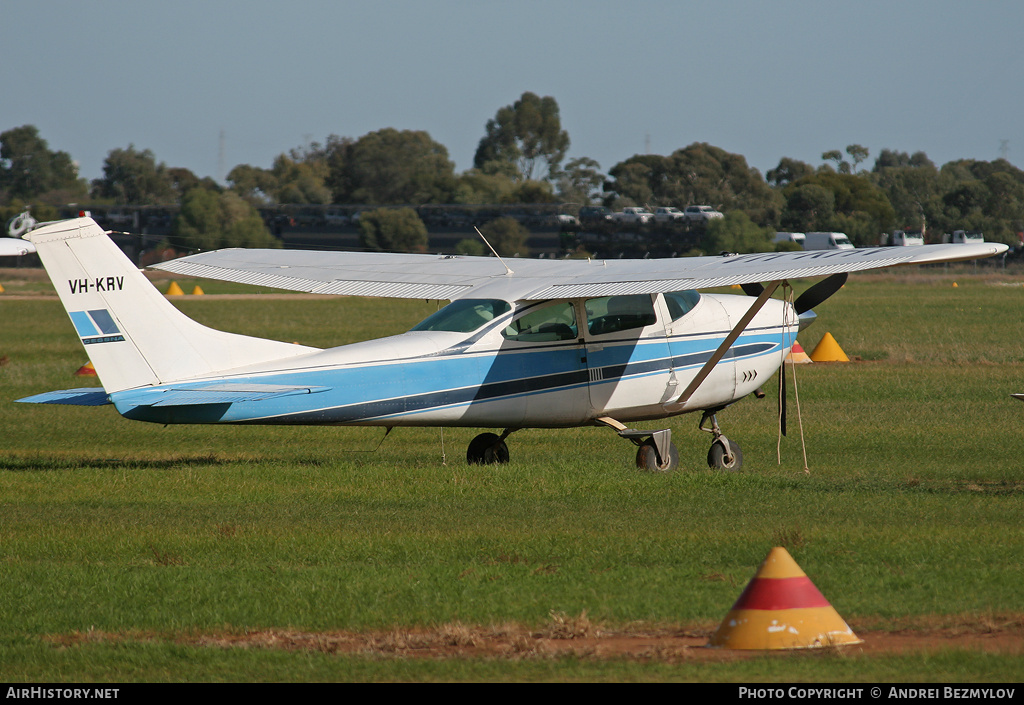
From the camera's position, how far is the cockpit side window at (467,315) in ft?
39.6

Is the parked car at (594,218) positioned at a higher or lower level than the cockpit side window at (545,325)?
higher

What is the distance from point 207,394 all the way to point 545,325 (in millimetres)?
3318

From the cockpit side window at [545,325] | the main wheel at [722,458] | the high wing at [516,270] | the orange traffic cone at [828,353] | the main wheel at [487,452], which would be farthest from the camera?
the orange traffic cone at [828,353]

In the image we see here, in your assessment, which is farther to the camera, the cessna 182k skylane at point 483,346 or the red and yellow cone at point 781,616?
the cessna 182k skylane at point 483,346

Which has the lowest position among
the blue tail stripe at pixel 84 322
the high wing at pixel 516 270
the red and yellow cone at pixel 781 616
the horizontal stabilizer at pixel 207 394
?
the red and yellow cone at pixel 781 616

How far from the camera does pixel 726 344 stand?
12.5 m

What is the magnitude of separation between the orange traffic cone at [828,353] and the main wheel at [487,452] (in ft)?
43.2

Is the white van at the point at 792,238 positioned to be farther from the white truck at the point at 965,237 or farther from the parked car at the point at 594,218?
the parked car at the point at 594,218

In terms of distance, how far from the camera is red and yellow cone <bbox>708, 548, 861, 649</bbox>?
6.09 m

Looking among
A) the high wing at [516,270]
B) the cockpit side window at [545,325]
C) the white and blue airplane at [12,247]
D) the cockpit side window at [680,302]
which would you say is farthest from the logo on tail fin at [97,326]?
the white and blue airplane at [12,247]

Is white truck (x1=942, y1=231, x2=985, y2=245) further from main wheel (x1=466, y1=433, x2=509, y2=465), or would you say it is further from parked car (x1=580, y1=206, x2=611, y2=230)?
main wheel (x1=466, y1=433, x2=509, y2=465)

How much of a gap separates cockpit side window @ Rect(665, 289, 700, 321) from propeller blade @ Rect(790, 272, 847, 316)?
1.09 metres

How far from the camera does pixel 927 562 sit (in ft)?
26.8

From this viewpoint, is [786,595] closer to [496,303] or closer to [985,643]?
[985,643]
